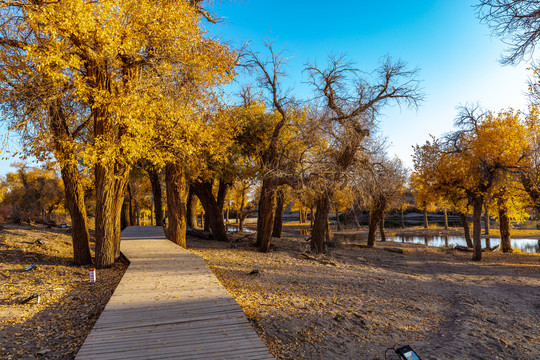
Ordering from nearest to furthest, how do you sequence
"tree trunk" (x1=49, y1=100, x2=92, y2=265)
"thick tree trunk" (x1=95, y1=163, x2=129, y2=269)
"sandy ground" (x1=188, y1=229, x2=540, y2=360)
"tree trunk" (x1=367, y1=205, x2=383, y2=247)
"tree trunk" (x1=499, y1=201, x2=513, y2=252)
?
"sandy ground" (x1=188, y1=229, x2=540, y2=360), "tree trunk" (x1=49, y1=100, x2=92, y2=265), "thick tree trunk" (x1=95, y1=163, x2=129, y2=269), "tree trunk" (x1=499, y1=201, x2=513, y2=252), "tree trunk" (x1=367, y1=205, x2=383, y2=247)

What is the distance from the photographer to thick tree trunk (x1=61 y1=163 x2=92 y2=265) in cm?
977

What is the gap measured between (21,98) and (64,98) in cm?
135

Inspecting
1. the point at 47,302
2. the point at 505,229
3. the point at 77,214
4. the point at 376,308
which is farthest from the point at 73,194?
the point at 505,229

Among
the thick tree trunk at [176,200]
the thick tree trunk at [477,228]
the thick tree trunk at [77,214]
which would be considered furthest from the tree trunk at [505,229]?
the thick tree trunk at [77,214]

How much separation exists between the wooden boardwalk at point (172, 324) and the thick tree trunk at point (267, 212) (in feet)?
21.4

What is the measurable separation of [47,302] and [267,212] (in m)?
8.95

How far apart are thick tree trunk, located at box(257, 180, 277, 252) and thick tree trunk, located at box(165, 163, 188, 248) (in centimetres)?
352

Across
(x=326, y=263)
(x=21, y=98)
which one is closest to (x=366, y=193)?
(x=326, y=263)

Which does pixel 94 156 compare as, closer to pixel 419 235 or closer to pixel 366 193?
pixel 366 193

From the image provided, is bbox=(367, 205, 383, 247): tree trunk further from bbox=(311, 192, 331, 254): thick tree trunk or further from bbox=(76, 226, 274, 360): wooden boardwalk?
bbox=(76, 226, 274, 360): wooden boardwalk

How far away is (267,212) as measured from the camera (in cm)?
1427

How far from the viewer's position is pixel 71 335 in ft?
17.0

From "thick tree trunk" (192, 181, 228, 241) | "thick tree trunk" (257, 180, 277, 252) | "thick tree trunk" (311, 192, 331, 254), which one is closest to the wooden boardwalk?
"thick tree trunk" (257, 180, 277, 252)

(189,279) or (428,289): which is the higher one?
(189,279)
